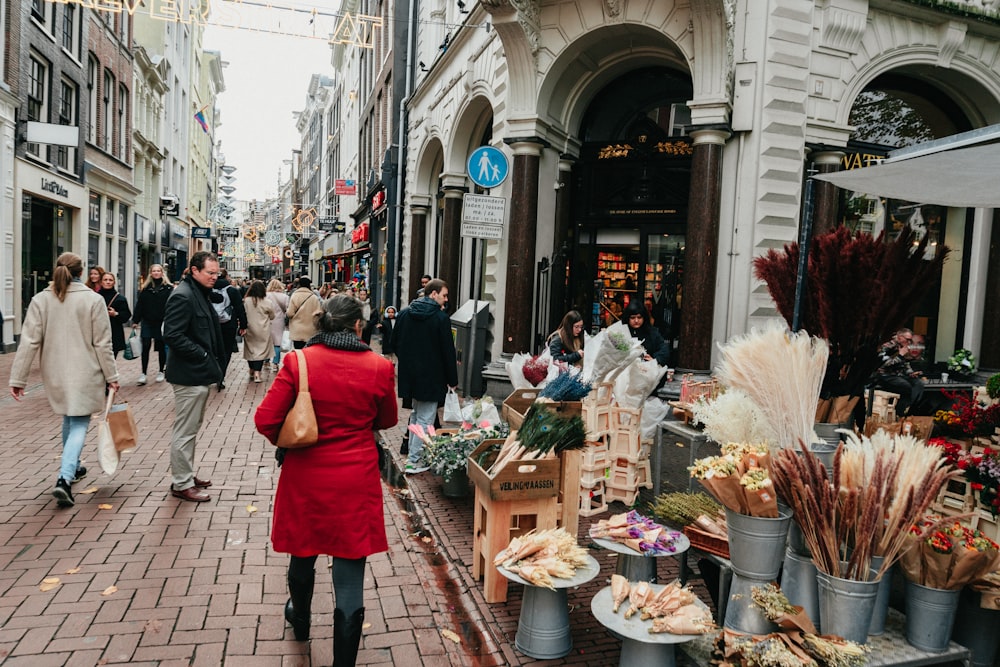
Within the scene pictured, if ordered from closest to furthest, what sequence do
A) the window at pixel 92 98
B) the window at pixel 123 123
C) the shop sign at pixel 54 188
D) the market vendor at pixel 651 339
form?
the market vendor at pixel 651 339
the shop sign at pixel 54 188
the window at pixel 92 98
the window at pixel 123 123

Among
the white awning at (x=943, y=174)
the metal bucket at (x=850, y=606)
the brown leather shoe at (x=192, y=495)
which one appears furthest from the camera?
the brown leather shoe at (x=192, y=495)

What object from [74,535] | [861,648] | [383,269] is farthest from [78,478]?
[383,269]

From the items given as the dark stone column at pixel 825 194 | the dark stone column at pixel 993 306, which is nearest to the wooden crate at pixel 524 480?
the dark stone column at pixel 825 194

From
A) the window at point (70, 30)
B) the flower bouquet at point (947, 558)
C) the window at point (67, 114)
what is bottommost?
the flower bouquet at point (947, 558)

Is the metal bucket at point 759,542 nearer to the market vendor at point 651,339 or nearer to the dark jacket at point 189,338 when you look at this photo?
the dark jacket at point 189,338

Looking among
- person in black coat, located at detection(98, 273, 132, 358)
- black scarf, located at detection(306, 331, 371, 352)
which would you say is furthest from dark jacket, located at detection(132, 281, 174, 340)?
black scarf, located at detection(306, 331, 371, 352)

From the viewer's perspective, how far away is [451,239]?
14.9 m

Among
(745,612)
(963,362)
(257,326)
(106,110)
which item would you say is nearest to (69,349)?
(745,612)

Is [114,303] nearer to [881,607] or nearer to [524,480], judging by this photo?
[524,480]

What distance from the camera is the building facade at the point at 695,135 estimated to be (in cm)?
889

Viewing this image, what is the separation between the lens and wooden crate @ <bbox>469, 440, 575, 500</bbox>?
405cm

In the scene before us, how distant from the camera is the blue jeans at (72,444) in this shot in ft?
17.6

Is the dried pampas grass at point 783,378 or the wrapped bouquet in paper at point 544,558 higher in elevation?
the dried pampas grass at point 783,378

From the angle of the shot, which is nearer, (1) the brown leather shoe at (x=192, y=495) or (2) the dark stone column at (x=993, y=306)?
(1) the brown leather shoe at (x=192, y=495)
